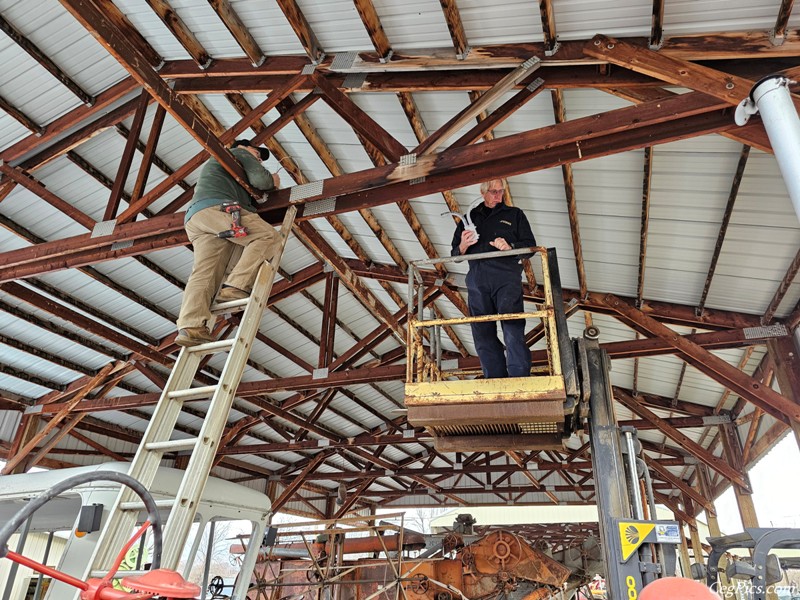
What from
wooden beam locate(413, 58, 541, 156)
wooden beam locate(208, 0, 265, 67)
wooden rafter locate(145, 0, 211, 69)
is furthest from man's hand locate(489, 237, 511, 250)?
wooden rafter locate(145, 0, 211, 69)

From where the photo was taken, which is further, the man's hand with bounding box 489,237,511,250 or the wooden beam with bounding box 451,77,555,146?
the wooden beam with bounding box 451,77,555,146

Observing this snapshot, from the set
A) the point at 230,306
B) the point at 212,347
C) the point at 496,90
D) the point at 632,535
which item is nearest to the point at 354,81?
the point at 496,90

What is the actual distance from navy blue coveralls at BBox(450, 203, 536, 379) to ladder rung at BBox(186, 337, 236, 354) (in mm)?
2552

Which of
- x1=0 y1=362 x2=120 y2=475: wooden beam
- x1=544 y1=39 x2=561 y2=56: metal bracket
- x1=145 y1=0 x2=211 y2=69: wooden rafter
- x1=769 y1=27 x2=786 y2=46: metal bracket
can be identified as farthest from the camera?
x1=0 y1=362 x2=120 y2=475: wooden beam

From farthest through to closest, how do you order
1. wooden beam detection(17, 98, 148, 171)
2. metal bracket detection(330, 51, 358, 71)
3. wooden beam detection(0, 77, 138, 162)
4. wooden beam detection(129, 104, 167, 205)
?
1. wooden beam detection(17, 98, 148, 171)
2. wooden beam detection(0, 77, 138, 162)
3. wooden beam detection(129, 104, 167, 205)
4. metal bracket detection(330, 51, 358, 71)

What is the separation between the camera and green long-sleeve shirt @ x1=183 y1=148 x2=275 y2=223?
6.12 metres

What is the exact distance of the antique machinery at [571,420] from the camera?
432cm

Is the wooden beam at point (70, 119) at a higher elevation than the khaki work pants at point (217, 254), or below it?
higher

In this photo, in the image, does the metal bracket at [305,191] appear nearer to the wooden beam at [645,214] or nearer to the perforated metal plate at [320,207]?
the perforated metal plate at [320,207]

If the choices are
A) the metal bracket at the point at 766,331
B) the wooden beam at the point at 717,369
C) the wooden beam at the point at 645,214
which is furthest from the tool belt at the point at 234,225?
the metal bracket at the point at 766,331

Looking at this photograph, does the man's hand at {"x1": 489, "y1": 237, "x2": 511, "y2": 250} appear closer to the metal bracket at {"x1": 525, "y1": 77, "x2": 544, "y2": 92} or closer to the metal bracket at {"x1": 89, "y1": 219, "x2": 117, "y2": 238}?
the metal bracket at {"x1": 525, "y1": 77, "x2": 544, "y2": 92}

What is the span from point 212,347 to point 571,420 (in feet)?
12.4

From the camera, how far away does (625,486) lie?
488cm

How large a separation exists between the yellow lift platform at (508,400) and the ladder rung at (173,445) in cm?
198
